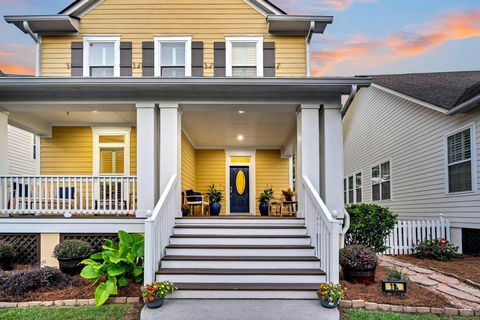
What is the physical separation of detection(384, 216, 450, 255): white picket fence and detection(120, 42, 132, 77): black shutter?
8301 mm

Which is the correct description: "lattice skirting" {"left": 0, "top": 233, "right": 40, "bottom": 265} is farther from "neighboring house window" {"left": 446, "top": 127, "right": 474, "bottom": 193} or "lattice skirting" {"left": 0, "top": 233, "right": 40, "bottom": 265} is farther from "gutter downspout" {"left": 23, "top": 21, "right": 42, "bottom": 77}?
"neighboring house window" {"left": 446, "top": 127, "right": 474, "bottom": 193}

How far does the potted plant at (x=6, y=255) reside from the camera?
6.73 m

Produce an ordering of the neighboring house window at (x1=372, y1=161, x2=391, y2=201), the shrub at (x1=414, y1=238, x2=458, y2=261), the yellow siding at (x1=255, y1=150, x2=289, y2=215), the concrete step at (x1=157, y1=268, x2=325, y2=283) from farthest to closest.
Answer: the neighboring house window at (x1=372, y1=161, x2=391, y2=201), the yellow siding at (x1=255, y1=150, x2=289, y2=215), the shrub at (x1=414, y1=238, x2=458, y2=261), the concrete step at (x1=157, y1=268, x2=325, y2=283)

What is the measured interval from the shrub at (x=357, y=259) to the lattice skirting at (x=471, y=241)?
4.84m

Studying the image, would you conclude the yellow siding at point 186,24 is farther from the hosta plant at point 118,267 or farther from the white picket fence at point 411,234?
the hosta plant at point 118,267

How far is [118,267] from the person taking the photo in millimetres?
5562

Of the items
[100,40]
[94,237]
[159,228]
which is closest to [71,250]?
[94,237]

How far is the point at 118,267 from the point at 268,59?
23.7 ft

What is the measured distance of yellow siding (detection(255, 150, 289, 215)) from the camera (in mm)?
13289

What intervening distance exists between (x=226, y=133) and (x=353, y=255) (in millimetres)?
5964

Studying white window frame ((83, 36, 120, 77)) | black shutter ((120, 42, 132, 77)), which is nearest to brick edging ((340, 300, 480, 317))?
black shutter ((120, 42, 132, 77))

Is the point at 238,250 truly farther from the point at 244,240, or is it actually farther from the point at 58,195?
the point at 58,195

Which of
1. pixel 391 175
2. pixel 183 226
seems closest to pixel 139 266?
pixel 183 226

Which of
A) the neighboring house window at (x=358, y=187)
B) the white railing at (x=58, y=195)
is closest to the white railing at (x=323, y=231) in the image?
the white railing at (x=58, y=195)
